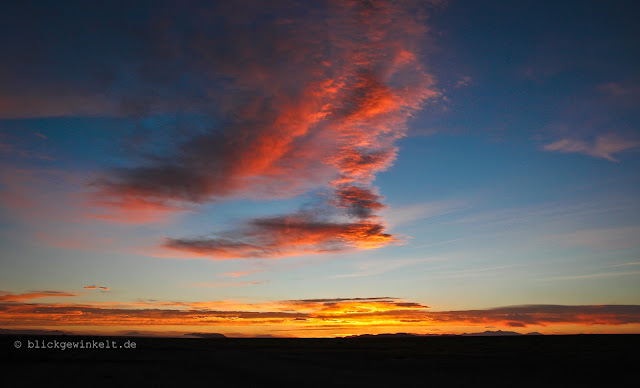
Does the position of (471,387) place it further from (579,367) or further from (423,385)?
(579,367)

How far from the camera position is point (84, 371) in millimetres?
34156

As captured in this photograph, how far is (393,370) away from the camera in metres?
38.6

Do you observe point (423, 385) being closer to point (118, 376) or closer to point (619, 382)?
point (619, 382)

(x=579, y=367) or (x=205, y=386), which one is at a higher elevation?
(x=205, y=386)

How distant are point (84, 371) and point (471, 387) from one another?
29.4 m

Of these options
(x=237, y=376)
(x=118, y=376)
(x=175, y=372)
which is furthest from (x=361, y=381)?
(x=118, y=376)

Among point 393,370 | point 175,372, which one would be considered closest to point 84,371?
point 175,372

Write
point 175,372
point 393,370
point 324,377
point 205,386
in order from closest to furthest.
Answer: point 205,386 → point 324,377 → point 175,372 → point 393,370

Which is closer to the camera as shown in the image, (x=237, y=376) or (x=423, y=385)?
(x=423, y=385)

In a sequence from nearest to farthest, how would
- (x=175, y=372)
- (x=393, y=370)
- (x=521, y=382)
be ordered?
(x=521, y=382)
(x=175, y=372)
(x=393, y=370)

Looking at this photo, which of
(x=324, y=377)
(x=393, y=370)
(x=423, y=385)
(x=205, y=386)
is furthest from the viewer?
(x=393, y=370)

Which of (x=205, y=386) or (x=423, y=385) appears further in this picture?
(x=423, y=385)

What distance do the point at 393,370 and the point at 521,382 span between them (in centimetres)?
1158

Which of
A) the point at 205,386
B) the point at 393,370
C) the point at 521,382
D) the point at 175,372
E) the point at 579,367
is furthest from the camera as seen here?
the point at 579,367
